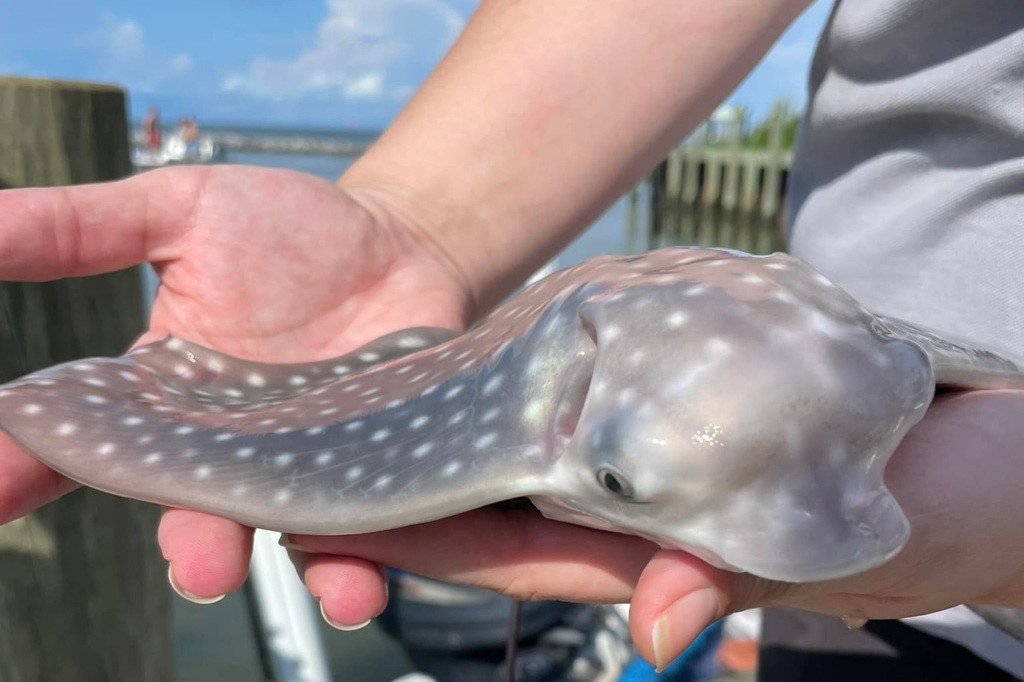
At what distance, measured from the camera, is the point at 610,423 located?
3.92 ft

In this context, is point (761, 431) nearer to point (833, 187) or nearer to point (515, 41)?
point (833, 187)

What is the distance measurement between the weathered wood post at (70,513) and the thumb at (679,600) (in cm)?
176

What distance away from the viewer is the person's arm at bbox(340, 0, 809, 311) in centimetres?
221

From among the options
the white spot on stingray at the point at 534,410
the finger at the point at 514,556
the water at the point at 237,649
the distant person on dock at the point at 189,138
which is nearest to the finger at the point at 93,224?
the finger at the point at 514,556

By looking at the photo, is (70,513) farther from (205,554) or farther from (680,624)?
(680,624)

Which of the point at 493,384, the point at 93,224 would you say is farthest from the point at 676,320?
the point at 93,224

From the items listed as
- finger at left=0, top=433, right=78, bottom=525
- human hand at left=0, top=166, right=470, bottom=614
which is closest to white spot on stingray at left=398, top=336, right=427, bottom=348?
human hand at left=0, top=166, right=470, bottom=614

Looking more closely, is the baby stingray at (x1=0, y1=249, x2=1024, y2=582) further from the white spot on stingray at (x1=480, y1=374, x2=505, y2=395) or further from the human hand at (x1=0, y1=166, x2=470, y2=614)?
the human hand at (x1=0, y1=166, x2=470, y2=614)

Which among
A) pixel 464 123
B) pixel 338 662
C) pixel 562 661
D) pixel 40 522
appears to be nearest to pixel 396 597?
pixel 338 662

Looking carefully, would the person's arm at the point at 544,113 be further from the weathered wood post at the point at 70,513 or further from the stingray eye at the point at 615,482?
the stingray eye at the point at 615,482

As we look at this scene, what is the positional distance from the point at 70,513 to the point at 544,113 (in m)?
1.75

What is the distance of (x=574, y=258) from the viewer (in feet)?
33.9

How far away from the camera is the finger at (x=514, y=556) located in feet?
4.60

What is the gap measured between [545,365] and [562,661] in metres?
2.52
